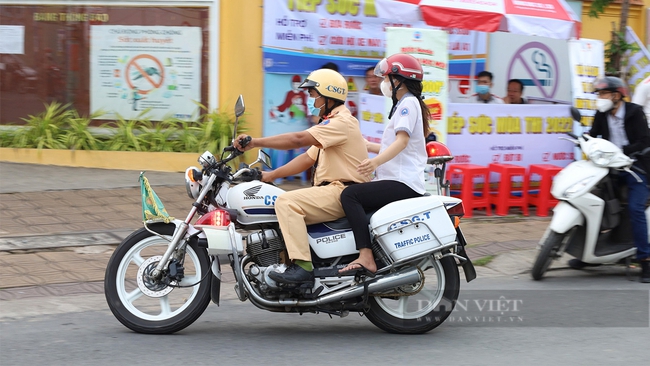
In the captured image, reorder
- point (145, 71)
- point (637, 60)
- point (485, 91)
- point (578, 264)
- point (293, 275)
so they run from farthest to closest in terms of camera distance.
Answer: point (637, 60) < point (145, 71) < point (485, 91) < point (578, 264) < point (293, 275)

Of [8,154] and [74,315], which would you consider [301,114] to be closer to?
[8,154]

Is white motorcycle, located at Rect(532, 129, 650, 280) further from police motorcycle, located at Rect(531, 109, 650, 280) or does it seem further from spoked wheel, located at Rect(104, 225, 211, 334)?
spoked wheel, located at Rect(104, 225, 211, 334)

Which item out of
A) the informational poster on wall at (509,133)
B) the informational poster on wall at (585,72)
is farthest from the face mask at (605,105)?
the informational poster on wall at (585,72)

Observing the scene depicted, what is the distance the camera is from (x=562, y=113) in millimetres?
10414

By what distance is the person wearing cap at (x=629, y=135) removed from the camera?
267 inches

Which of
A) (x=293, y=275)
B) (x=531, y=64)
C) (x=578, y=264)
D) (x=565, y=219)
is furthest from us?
(x=531, y=64)

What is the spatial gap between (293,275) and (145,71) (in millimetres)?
6764

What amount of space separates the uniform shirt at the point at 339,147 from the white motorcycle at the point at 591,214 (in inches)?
86.1

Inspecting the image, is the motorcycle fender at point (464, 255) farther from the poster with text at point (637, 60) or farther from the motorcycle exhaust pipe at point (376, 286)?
the poster with text at point (637, 60)

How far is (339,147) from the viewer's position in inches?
205

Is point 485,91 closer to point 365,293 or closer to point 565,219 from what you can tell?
point 565,219

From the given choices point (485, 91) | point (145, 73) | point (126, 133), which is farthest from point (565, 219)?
point (145, 73)

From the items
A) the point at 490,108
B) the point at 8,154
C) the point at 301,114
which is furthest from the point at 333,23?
the point at 8,154

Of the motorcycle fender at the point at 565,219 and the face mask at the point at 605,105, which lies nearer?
the motorcycle fender at the point at 565,219
